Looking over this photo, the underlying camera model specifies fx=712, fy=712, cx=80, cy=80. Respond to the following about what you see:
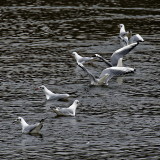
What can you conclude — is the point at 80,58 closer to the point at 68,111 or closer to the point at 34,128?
the point at 68,111

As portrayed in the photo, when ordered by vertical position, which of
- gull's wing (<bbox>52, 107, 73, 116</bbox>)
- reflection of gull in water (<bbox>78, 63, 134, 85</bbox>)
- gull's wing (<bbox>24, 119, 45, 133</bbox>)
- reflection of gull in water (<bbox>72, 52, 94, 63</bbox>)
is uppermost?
gull's wing (<bbox>24, 119, 45, 133</bbox>)

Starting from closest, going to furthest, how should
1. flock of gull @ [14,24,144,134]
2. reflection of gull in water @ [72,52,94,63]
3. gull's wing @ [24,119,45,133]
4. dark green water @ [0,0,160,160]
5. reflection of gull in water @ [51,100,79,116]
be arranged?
dark green water @ [0,0,160,160] → gull's wing @ [24,119,45,133] → flock of gull @ [14,24,144,134] → reflection of gull in water @ [51,100,79,116] → reflection of gull in water @ [72,52,94,63]

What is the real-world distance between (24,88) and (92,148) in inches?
359

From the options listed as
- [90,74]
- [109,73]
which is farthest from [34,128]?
[109,73]

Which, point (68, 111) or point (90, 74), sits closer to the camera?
point (68, 111)

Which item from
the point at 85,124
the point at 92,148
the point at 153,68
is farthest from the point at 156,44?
the point at 92,148

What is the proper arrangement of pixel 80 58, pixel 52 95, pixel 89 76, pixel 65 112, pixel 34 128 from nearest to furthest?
1. pixel 34 128
2. pixel 65 112
3. pixel 52 95
4. pixel 89 76
5. pixel 80 58

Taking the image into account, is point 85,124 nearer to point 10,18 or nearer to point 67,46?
point 67,46

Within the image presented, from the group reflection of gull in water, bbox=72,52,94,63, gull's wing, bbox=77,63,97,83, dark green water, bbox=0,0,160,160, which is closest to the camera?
dark green water, bbox=0,0,160,160

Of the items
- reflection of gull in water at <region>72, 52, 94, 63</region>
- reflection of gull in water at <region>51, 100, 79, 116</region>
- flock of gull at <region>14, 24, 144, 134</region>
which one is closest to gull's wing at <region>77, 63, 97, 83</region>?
flock of gull at <region>14, 24, 144, 134</region>

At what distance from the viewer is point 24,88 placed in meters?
31.0

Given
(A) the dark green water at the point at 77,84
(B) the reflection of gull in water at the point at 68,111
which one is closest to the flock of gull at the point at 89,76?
(B) the reflection of gull in water at the point at 68,111

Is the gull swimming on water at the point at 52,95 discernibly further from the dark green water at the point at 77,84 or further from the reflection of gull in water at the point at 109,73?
the reflection of gull in water at the point at 109,73

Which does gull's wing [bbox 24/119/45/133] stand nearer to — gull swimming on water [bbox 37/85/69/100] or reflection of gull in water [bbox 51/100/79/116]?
reflection of gull in water [bbox 51/100/79/116]
